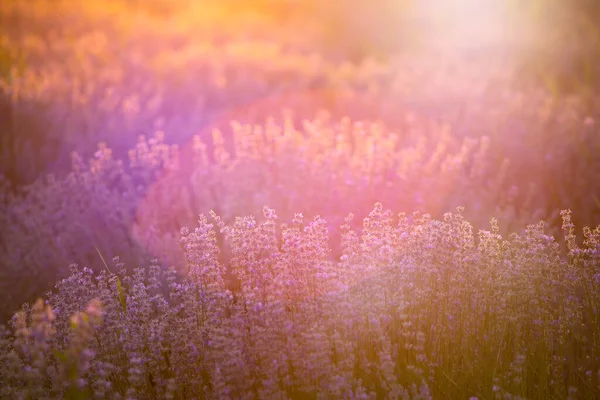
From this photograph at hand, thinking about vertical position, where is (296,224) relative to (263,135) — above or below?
below

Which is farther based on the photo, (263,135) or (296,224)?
(263,135)

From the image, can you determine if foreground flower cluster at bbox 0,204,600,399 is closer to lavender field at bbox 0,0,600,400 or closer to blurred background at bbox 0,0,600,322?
lavender field at bbox 0,0,600,400

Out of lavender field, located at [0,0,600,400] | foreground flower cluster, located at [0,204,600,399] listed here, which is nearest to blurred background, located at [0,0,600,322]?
lavender field, located at [0,0,600,400]

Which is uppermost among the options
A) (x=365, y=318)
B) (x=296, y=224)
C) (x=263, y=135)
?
(x=263, y=135)

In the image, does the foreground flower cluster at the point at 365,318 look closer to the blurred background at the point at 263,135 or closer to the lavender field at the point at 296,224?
the lavender field at the point at 296,224

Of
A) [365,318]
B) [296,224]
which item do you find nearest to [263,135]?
[296,224]

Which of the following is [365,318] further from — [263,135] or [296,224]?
[263,135]
